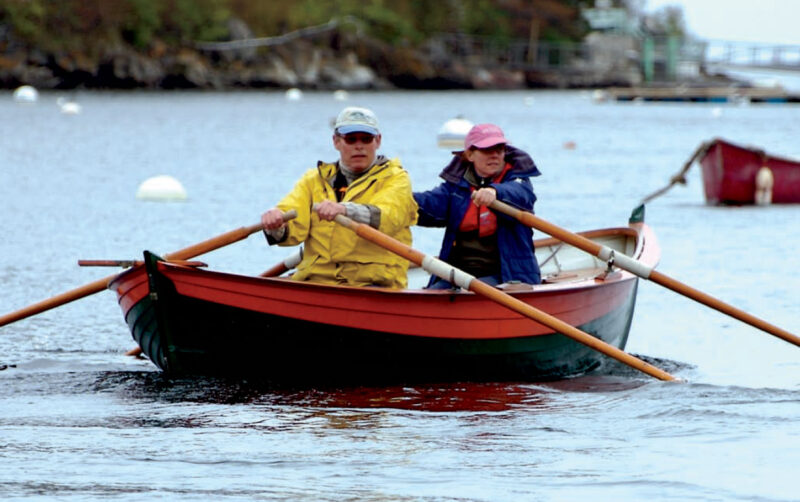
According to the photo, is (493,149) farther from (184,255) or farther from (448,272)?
(184,255)

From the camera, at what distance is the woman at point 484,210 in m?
9.96

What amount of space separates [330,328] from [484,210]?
1.41 m

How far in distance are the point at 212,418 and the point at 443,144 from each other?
3466 cm

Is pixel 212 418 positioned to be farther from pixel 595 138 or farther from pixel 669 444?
pixel 595 138

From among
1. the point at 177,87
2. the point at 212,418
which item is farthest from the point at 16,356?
the point at 177,87

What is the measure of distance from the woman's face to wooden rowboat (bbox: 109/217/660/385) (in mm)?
838

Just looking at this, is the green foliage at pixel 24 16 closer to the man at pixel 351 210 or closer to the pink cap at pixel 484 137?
the pink cap at pixel 484 137

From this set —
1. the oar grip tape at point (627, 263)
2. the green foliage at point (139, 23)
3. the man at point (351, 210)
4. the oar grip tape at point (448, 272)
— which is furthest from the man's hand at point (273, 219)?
the green foliage at point (139, 23)

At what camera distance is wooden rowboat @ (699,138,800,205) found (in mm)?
25656

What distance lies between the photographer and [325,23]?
128 m

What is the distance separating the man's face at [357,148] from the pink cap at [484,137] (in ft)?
2.34

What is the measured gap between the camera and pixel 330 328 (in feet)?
31.0

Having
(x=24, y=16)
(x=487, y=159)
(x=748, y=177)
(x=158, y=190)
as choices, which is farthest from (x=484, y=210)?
(x=24, y=16)

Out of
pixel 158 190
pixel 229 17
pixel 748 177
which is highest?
pixel 229 17
